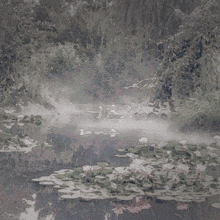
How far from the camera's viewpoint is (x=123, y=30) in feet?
Answer: 8.36

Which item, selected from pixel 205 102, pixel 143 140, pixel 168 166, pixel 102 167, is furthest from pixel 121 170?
pixel 205 102

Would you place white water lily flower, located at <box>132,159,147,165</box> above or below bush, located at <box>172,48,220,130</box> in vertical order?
below

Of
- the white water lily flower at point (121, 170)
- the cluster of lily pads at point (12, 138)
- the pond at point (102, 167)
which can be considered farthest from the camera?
the cluster of lily pads at point (12, 138)

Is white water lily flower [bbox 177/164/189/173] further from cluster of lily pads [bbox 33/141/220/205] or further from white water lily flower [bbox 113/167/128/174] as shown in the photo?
white water lily flower [bbox 113/167/128/174]

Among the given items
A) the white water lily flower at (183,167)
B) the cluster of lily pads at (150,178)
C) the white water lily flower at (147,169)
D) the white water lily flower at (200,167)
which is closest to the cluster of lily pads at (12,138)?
the cluster of lily pads at (150,178)

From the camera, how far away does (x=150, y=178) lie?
6.02 feet

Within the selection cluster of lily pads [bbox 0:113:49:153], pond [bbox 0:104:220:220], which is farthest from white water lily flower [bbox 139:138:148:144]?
cluster of lily pads [bbox 0:113:49:153]

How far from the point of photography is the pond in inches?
63.0

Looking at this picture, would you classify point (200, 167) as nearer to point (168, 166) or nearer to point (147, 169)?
point (168, 166)

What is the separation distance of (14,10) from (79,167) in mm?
1406

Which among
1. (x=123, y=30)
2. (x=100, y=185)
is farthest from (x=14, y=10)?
(x=100, y=185)

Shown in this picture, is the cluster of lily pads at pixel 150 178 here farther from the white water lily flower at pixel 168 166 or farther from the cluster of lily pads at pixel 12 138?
the cluster of lily pads at pixel 12 138

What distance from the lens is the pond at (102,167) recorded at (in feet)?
5.25

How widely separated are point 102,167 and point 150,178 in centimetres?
34
